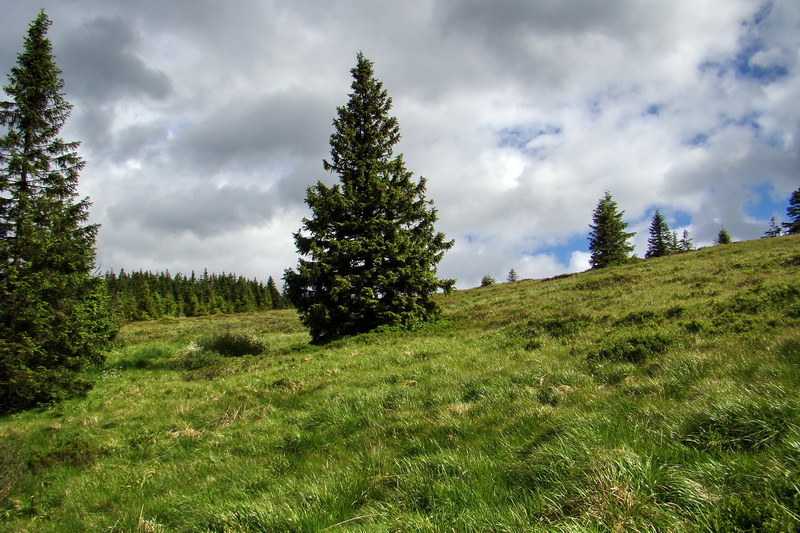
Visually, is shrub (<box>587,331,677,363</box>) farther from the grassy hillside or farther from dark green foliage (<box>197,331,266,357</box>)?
dark green foliage (<box>197,331,266,357</box>)

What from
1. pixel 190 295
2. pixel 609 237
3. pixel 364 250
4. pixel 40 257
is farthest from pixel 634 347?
pixel 190 295

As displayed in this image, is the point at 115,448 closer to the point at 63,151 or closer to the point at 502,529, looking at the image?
the point at 502,529

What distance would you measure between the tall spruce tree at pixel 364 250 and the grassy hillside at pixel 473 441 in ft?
25.9

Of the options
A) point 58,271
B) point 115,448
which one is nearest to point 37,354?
point 58,271

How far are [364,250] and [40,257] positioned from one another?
511 inches

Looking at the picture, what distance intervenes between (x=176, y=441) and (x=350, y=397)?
3.70 metres

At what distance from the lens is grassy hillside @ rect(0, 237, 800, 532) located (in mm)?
2723

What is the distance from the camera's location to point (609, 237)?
54.3 meters

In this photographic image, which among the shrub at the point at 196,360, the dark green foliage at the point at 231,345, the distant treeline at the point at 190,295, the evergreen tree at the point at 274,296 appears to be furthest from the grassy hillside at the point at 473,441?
the evergreen tree at the point at 274,296

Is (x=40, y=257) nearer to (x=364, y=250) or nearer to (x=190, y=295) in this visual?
(x=364, y=250)

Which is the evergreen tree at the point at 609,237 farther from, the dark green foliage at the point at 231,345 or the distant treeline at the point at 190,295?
the distant treeline at the point at 190,295

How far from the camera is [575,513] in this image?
2617mm

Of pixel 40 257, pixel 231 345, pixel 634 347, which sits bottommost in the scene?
pixel 231 345

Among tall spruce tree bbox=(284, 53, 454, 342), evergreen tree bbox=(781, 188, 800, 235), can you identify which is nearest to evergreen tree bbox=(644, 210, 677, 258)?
evergreen tree bbox=(781, 188, 800, 235)
